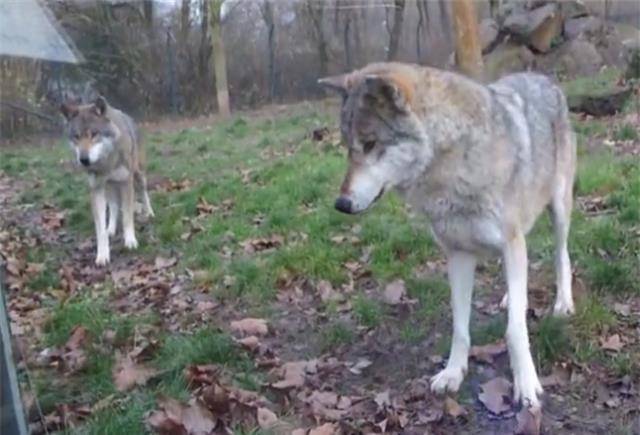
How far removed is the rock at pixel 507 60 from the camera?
2.36 metres

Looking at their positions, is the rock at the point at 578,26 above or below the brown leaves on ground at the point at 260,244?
above

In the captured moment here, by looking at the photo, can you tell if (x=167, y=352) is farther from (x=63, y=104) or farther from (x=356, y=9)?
(x=356, y=9)

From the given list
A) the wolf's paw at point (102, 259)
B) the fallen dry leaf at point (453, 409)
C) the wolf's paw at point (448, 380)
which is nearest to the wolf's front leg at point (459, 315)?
the wolf's paw at point (448, 380)

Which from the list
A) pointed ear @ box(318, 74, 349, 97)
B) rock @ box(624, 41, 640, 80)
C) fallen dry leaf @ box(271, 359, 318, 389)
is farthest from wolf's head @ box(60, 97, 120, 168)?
rock @ box(624, 41, 640, 80)

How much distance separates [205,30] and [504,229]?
878 millimetres

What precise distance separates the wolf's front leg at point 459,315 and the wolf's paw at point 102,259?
127cm

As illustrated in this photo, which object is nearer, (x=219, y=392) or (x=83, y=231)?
(x=219, y=392)

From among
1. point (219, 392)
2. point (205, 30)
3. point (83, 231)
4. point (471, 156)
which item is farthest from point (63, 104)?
point (471, 156)

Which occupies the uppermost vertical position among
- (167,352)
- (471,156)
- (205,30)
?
(205,30)

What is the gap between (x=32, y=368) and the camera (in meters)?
1.89

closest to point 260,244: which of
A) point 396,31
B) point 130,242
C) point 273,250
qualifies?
point 273,250

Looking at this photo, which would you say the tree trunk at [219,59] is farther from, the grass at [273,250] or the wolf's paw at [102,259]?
the wolf's paw at [102,259]

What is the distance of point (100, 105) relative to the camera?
2.59 meters

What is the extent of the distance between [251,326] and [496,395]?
0.71m
